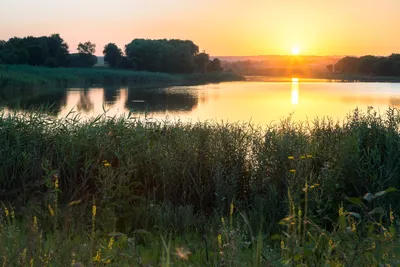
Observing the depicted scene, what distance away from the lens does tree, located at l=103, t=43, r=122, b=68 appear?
74500 mm

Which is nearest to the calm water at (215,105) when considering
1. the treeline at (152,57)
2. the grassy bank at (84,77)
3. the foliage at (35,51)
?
the grassy bank at (84,77)

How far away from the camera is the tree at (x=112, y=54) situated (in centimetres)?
7450

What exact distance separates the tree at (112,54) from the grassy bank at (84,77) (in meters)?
3.24

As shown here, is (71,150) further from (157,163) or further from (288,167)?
(288,167)

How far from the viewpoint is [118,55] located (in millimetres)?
74625

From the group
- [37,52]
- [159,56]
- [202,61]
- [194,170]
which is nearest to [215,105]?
[194,170]

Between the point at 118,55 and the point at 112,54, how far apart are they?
95cm

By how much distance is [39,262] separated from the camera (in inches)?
112

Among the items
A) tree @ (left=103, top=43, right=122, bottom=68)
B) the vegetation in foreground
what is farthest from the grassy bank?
the vegetation in foreground

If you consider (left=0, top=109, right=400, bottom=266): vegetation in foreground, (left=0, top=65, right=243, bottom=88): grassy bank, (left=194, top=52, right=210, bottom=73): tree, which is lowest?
(left=0, top=109, right=400, bottom=266): vegetation in foreground

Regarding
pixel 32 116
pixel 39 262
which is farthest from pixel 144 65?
pixel 39 262

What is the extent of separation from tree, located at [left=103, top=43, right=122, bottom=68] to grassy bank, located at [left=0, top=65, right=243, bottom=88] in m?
3.24

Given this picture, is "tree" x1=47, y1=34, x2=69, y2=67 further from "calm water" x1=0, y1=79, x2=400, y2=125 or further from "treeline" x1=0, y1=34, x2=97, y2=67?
"calm water" x1=0, y1=79, x2=400, y2=125

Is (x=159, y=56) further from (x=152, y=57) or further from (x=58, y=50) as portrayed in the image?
(x=58, y=50)
